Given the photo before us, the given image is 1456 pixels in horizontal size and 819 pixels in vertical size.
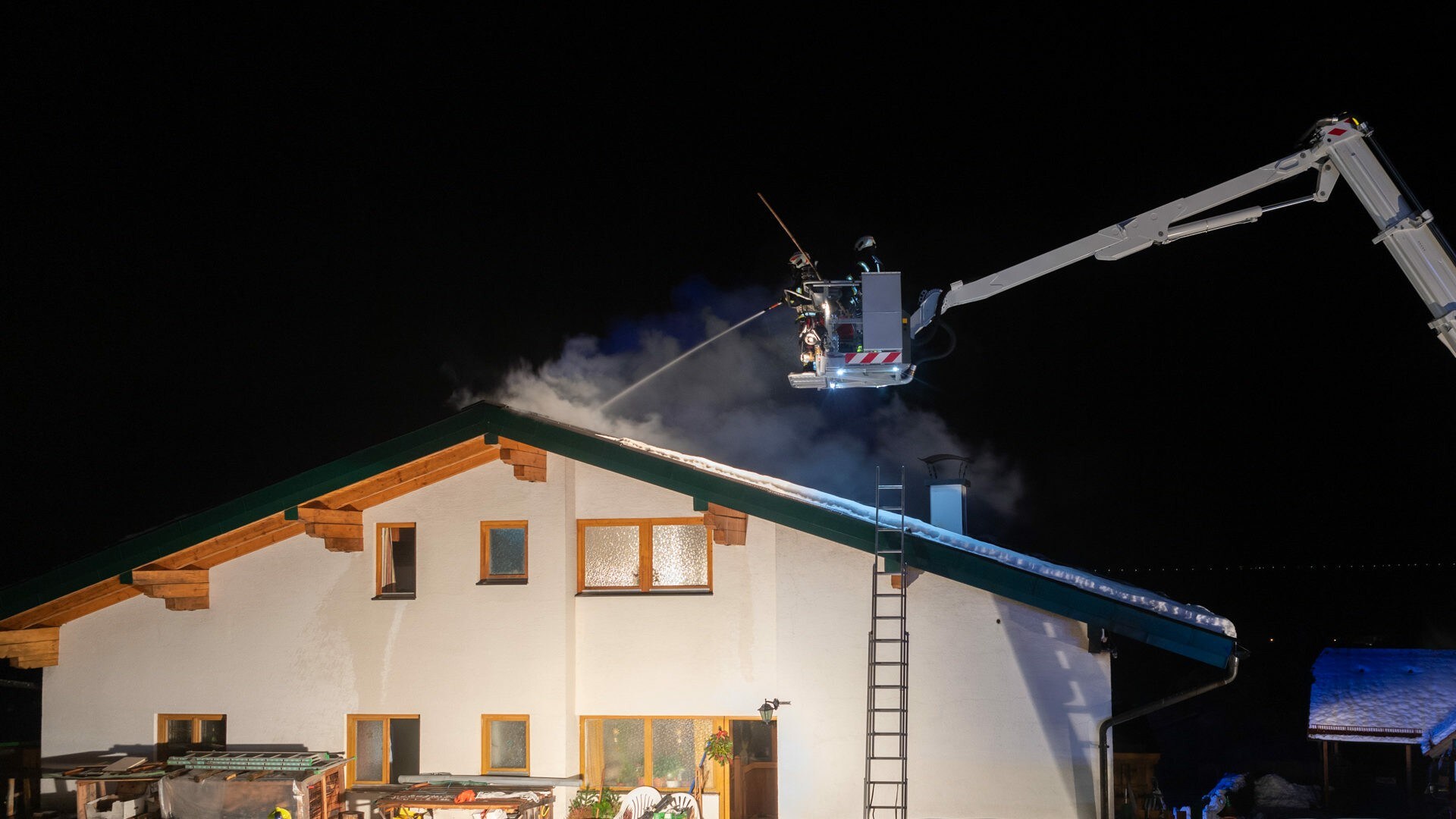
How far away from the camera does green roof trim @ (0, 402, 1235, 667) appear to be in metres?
9.98

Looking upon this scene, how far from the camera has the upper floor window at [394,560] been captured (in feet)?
39.3

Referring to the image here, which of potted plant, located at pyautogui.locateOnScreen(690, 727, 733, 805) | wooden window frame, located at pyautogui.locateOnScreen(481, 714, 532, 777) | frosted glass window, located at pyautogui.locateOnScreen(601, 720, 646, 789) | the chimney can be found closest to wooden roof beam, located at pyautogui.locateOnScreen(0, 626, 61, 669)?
wooden window frame, located at pyautogui.locateOnScreen(481, 714, 532, 777)

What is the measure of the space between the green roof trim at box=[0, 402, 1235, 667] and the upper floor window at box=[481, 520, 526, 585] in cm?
108

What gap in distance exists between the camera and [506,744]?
11414mm

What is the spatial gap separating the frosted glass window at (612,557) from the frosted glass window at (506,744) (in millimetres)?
1776

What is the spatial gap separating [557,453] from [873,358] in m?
3.74

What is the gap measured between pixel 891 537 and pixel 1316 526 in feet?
108

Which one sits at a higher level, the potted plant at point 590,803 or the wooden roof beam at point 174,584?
the wooden roof beam at point 174,584

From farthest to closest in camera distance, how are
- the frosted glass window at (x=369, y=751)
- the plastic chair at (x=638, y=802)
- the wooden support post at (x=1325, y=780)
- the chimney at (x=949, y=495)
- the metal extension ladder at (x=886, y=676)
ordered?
1. the wooden support post at (x=1325, y=780)
2. the chimney at (x=949, y=495)
3. the frosted glass window at (x=369, y=751)
4. the plastic chair at (x=638, y=802)
5. the metal extension ladder at (x=886, y=676)

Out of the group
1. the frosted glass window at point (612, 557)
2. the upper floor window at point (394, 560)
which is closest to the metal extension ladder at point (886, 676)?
the frosted glass window at point (612, 557)

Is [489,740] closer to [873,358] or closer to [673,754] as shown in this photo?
[673,754]

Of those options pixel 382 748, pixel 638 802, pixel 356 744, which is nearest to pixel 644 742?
pixel 638 802

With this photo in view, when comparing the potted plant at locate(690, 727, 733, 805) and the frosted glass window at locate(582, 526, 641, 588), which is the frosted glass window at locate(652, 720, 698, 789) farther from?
the frosted glass window at locate(582, 526, 641, 588)

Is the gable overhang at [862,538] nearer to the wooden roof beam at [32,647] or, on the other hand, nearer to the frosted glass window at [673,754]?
the frosted glass window at [673,754]
